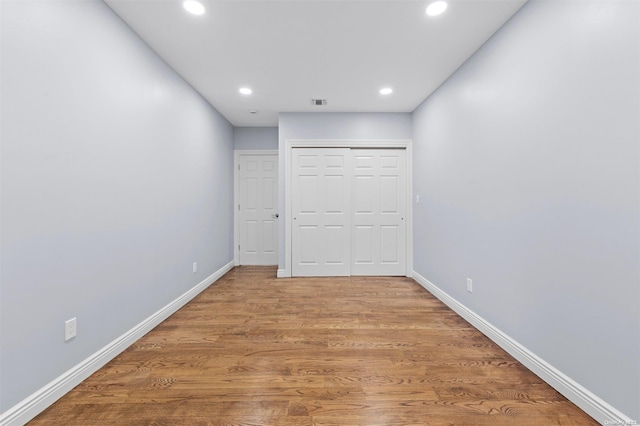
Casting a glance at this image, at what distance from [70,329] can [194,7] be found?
2.29 meters

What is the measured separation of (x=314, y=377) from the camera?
1.64 metres

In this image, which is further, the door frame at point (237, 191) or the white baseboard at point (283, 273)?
the door frame at point (237, 191)

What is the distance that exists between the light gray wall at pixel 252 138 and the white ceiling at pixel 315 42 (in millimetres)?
1329

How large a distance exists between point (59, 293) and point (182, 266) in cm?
137

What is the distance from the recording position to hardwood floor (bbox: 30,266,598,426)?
4.43 feet

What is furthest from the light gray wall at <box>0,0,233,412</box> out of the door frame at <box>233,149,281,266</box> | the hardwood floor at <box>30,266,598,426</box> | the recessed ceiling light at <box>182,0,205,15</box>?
the door frame at <box>233,149,281,266</box>

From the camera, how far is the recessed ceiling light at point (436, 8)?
1.80 meters

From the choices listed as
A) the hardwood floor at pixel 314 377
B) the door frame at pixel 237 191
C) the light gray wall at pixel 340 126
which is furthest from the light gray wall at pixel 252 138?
the hardwood floor at pixel 314 377

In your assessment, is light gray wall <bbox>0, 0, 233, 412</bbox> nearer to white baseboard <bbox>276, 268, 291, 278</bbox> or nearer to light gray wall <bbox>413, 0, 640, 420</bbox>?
white baseboard <bbox>276, 268, 291, 278</bbox>

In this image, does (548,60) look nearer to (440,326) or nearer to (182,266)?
(440,326)

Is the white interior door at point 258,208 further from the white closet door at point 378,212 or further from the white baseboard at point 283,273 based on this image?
the white closet door at point 378,212

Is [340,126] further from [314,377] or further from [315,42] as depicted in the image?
[314,377]

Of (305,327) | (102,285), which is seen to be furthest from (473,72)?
(102,285)

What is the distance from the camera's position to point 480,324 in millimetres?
2244
